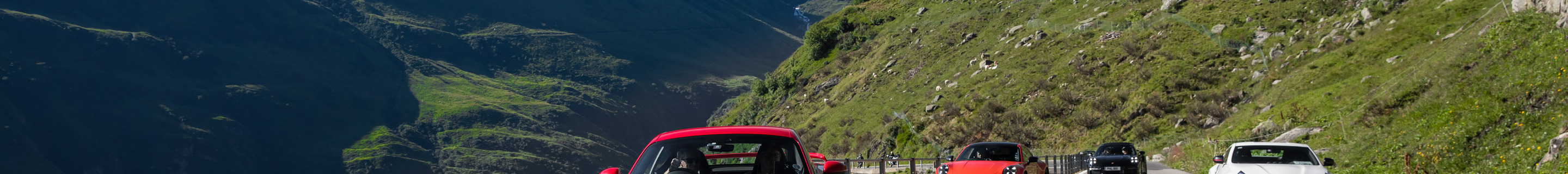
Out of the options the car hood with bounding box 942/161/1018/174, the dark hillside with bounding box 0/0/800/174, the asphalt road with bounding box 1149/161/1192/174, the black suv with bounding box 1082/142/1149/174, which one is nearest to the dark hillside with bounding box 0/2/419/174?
the dark hillside with bounding box 0/0/800/174

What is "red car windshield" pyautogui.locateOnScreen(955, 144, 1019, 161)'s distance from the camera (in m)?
14.6

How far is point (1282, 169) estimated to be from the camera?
1232 centimetres

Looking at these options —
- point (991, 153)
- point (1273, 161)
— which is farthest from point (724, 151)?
point (1273, 161)

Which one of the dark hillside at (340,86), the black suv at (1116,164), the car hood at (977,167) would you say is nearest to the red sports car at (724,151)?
the car hood at (977,167)

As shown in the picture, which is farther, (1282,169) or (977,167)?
(977,167)

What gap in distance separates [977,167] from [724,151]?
693 centimetres

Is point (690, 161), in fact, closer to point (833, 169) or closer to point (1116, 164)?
point (833, 169)

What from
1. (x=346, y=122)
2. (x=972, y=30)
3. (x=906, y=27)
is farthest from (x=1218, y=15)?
(x=346, y=122)

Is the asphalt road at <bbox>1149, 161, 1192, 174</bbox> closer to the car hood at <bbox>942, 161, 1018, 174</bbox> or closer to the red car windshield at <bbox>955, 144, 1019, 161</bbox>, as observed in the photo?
the red car windshield at <bbox>955, 144, 1019, 161</bbox>

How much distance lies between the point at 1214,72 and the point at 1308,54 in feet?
11.5

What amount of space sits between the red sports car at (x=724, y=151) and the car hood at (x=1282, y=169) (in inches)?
271

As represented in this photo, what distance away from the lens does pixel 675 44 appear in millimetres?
159750

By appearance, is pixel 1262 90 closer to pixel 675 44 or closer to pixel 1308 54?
pixel 1308 54

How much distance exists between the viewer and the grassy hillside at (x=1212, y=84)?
16047 millimetres
